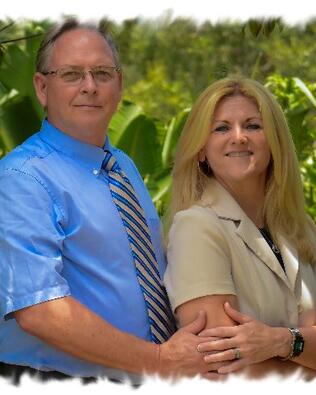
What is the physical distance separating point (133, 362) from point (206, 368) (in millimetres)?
236

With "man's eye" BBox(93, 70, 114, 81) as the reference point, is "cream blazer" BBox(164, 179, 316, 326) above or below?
below

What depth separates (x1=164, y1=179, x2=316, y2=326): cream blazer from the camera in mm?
2988

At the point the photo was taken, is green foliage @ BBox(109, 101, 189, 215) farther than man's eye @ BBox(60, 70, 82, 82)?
Yes

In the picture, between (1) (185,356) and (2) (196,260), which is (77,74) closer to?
(2) (196,260)

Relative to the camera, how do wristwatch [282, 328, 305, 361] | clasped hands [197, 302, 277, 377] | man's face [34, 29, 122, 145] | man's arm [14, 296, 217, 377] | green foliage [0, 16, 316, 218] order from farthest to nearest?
green foliage [0, 16, 316, 218] → man's face [34, 29, 122, 145] → wristwatch [282, 328, 305, 361] → clasped hands [197, 302, 277, 377] → man's arm [14, 296, 217, 377]

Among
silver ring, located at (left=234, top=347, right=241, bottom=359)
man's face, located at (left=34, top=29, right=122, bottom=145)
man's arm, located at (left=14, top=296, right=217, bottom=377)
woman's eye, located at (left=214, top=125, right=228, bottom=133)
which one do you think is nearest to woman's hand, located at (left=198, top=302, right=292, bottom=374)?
silver ring, located at (left=234, top=347, right=241, bottom=359)

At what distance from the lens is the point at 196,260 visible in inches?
118

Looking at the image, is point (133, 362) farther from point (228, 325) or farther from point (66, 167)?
point (66, 167)

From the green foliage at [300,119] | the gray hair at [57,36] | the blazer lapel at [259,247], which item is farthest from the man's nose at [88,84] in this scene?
the green foliage at [300,119]

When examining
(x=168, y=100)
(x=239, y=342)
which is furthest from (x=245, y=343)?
(x=168, y=100)

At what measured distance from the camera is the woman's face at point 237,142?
319 cm

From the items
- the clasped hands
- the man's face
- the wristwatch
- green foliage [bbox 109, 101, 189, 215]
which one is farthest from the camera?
green foliage [bbox 109, 101, 189, 215]

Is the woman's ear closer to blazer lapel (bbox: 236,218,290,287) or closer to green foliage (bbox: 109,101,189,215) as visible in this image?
blazer lapel (bbox: 236,218,290,287)

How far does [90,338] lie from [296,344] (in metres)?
0.66
